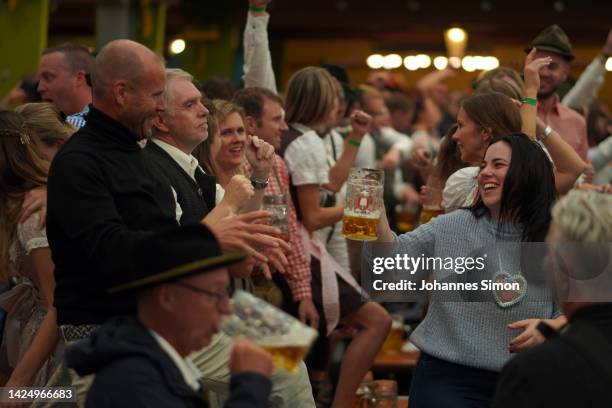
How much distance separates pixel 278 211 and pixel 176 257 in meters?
1.93

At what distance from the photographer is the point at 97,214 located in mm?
3082

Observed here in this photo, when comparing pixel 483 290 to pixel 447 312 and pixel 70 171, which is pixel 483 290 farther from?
pixel 70 171

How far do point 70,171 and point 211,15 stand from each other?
13.1 meters

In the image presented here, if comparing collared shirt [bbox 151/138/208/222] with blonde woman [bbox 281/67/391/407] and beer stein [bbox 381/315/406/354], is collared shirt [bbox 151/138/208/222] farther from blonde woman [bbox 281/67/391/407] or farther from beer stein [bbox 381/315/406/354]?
beer stein [bbox 381/315/406/354]

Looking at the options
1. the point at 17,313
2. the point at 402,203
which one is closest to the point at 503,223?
the point at 17,313

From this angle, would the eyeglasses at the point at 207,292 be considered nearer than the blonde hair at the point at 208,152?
Yes

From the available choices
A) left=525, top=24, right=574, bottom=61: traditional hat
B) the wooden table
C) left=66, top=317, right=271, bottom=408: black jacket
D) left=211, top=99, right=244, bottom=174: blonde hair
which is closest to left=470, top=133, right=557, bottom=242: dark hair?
left=211, top=99, right=244, bottom=174: blonde hair

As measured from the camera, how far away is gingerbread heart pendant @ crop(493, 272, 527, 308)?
3742 millimetres

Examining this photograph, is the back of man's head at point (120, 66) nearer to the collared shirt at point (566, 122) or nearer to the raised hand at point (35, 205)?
the raised hand at point (35, 205)

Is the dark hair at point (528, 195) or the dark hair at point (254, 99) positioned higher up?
the dark hair at point (528, 195)

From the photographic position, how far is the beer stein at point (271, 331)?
244 centimetres

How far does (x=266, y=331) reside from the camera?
244cm

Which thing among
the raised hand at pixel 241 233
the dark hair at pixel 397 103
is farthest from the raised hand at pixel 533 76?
the dark hair at pixel 397 103

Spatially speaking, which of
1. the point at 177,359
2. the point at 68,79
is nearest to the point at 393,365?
the point at 68,79
